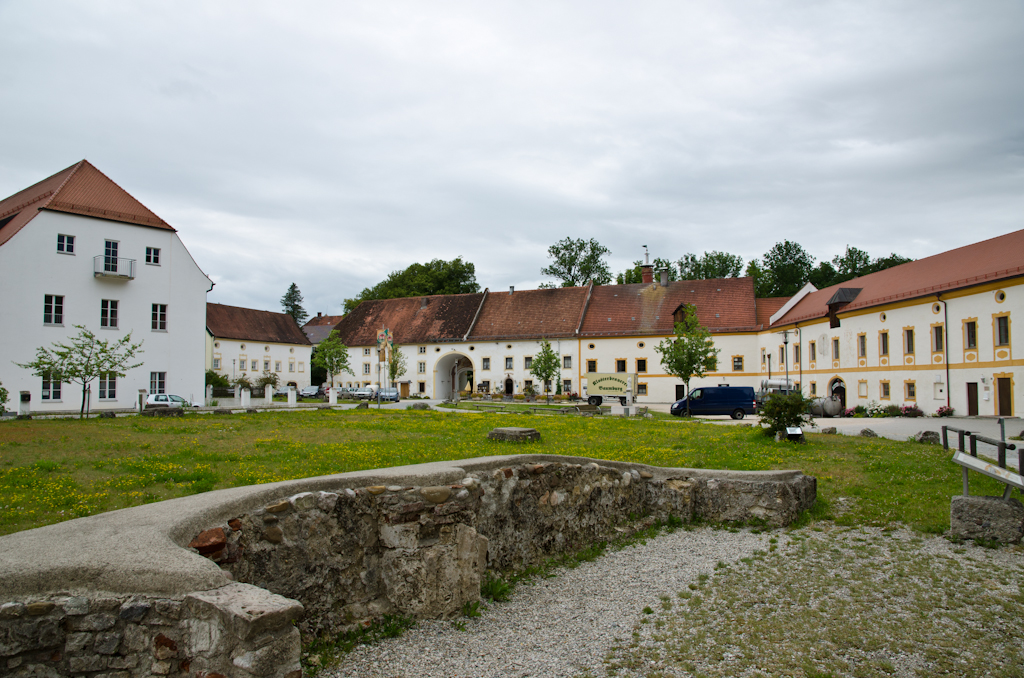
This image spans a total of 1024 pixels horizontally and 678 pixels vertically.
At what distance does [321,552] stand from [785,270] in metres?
74.0

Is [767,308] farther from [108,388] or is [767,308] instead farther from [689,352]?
[108,388]

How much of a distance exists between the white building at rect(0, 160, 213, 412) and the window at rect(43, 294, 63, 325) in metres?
0.04

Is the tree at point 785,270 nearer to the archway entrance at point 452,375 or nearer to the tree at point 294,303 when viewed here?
the archway entrance at point 452,375

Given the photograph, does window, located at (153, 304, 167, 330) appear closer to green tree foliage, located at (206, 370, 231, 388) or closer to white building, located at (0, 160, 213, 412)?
white building, located at (0, 160, 213, 412)

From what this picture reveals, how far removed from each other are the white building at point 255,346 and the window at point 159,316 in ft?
75.2

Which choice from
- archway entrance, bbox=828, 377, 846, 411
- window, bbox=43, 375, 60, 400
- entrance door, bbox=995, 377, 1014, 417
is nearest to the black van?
entrance door, bbox=995, 377, 1014, 417

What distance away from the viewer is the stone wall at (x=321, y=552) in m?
4.21

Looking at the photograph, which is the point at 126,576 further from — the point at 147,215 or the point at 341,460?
the point at 147,215

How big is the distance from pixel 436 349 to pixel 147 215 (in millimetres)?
28536

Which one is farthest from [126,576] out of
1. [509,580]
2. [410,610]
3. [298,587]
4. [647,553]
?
[647,553]

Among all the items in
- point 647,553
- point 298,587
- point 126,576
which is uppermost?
point 126,576

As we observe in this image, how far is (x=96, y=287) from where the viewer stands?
30.7 meters

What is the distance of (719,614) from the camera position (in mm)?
6953

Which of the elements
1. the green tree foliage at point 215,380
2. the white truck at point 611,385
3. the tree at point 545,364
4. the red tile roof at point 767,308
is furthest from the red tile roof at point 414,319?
the red tile roof at point 767,308
